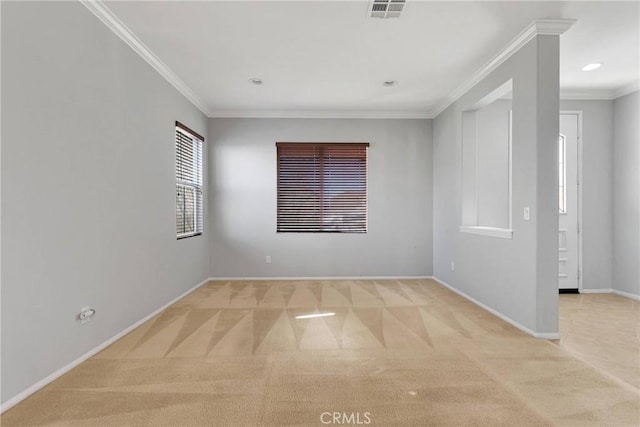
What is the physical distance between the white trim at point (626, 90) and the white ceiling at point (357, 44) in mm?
27

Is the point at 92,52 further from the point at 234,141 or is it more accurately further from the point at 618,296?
the point at 618,296

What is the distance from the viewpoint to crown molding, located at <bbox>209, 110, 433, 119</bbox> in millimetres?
5367

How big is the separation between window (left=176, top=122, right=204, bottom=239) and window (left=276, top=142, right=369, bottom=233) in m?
1.26

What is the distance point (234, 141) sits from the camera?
542cm


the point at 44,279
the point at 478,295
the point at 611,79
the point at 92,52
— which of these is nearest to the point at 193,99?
the point at 92,52

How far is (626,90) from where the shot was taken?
441 centimetres

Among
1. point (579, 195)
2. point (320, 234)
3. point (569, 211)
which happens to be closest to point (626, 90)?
point (579, 195)

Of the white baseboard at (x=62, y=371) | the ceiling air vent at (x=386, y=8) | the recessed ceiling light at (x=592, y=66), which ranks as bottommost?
the white baseboard at (x=62, y=371)

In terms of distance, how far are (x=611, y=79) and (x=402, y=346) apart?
4324 mm

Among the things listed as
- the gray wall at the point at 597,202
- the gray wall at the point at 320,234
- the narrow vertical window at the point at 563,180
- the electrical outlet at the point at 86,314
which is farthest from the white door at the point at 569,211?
the electrical outlet at the point at 86,314

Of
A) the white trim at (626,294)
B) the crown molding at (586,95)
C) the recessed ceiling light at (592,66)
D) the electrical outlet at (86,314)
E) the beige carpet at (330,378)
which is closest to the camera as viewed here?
the beige carpet at (330,378)

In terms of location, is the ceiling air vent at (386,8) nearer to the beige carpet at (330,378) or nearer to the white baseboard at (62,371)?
the beige carpet at (330,378)

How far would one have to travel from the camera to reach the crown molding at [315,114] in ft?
17.6

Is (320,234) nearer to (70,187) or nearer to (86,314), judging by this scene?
(86,314)
